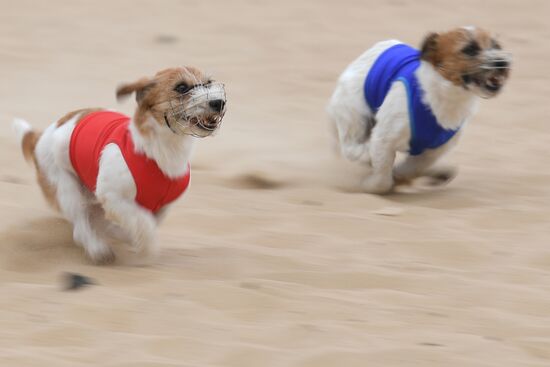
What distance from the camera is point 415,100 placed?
634cm

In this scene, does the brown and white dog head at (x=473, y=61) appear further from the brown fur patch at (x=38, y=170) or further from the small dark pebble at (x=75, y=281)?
the small dark pebble at (x=75, y=281)

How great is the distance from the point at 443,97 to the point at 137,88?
7.12 feet

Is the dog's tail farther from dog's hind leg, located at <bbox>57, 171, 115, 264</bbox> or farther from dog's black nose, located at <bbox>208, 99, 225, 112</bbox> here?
dog's black nose, located at <bbox>208, 99, 225, 112</bbox>

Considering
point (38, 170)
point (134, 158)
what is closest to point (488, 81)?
point (134, 158)

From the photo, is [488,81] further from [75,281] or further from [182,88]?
[75,281]

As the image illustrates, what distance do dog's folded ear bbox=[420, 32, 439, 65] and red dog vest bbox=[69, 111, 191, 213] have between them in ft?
6.44

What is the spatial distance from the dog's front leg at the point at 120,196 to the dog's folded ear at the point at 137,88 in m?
0.25

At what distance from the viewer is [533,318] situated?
14.3ft

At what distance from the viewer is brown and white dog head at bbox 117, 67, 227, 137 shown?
15.4 ft

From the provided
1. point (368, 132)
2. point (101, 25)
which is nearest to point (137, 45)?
point (101, 25)

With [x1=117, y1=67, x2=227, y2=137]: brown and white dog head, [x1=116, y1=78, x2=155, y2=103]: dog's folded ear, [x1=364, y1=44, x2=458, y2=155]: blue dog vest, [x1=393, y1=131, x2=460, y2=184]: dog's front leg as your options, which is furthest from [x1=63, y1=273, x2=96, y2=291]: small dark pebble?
[x1=393, y1=131, x2=460, y2=184]: dog's front leg

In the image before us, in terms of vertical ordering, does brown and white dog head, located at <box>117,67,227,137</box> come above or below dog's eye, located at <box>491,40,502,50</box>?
below

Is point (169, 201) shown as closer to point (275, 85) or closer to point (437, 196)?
point (437, 196)

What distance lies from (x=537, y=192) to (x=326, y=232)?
1.64m
